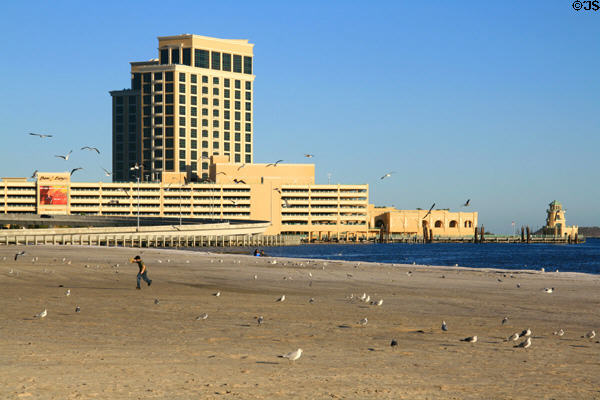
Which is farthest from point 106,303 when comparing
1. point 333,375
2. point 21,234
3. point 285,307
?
point 21,234

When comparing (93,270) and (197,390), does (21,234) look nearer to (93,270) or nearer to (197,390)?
(93,270)

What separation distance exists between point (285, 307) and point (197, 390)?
12.9m

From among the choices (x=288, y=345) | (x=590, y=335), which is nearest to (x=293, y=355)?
(x=288, y=345)

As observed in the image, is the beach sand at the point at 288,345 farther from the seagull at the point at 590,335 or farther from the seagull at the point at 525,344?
the seagull at the point at 590,335

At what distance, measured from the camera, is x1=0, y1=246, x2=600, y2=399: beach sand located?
13.1m

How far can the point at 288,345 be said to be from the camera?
17484 millimetres

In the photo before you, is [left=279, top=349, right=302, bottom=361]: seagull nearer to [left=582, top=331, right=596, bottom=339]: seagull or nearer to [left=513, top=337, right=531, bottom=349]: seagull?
[left=513, top=337, right=531, bottom=349]: seagull

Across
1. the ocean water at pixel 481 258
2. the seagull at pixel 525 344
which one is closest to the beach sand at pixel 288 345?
the seagull at pixel 525 344

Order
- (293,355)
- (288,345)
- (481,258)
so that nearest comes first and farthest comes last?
1. (293,355)
2. (288,345)
3. (481,258)

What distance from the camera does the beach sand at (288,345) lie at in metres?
13.1

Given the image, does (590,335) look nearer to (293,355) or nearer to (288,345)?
(288,345)

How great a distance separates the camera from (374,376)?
555 inches

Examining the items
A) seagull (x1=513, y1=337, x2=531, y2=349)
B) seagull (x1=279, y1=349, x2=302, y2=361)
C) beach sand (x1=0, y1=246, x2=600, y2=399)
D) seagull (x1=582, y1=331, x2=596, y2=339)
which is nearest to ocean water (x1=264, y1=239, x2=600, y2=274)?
beach sand (x1=0, y1=246, x2=600, y2=399)

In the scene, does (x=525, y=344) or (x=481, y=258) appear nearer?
(x=525, y=344)
